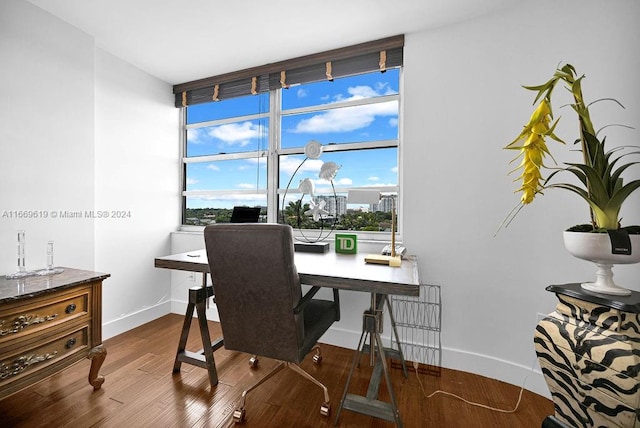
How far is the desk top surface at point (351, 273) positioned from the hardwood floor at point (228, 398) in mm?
783

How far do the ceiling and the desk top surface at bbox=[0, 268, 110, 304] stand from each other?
1.85 meters

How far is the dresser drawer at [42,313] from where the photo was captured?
1.40 metres

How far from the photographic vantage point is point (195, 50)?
2.46 metres

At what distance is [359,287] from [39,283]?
6.13 feet

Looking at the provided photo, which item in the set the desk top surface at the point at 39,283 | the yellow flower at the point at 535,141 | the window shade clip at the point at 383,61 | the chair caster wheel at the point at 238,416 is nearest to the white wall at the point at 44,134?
the desk top surface at the point at 39,283

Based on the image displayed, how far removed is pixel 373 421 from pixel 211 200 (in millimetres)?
2613

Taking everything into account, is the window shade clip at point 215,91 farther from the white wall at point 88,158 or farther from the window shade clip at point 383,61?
the window shade clip at point 383,61

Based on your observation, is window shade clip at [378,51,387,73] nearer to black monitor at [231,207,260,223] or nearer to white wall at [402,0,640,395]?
white wall at [402,0,640,395]

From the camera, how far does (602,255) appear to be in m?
1.08

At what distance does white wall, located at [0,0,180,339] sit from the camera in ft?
6.17

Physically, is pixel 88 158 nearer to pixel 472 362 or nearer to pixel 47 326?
pixel 47 326

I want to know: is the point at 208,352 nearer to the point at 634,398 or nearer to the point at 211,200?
the point at 211,200

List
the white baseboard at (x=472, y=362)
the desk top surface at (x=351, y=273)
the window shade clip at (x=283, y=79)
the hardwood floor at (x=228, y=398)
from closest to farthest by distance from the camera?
the desk top surface at (x=351, y=273) < the hardwood floor at (x=228, y=398) < the white baseboard at (x=472, y=362) < the window shade clip at (x=283, y=79)

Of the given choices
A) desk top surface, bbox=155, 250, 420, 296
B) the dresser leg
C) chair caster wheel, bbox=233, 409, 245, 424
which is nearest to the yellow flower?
desk top surface, bbox=155, 250, 420, 296
